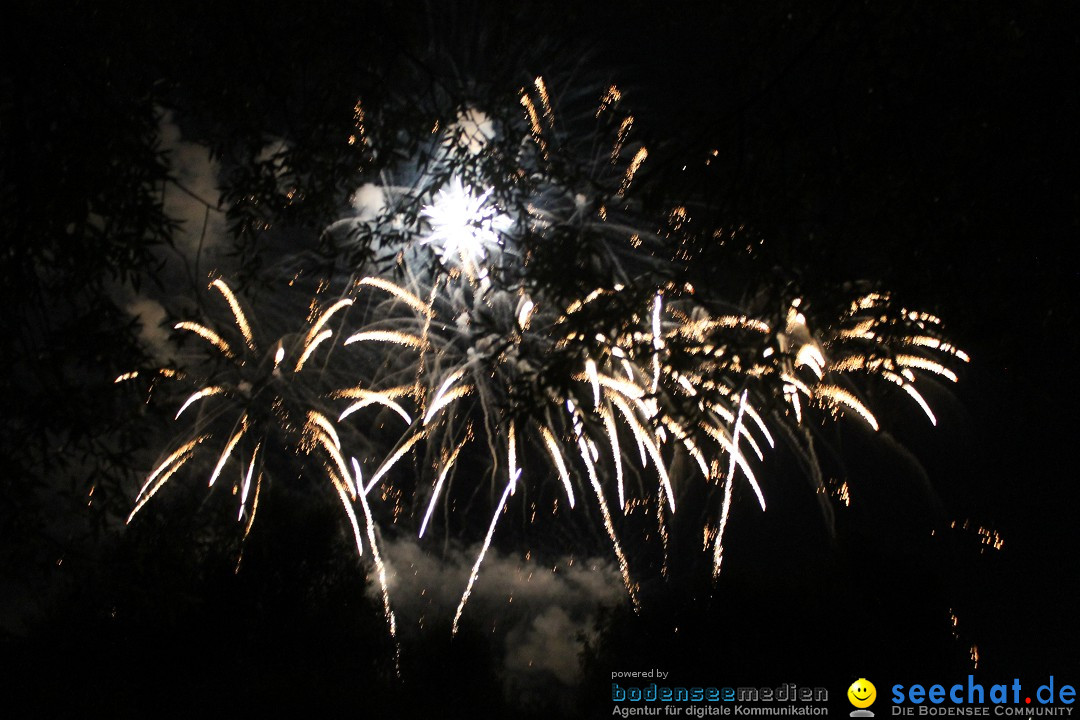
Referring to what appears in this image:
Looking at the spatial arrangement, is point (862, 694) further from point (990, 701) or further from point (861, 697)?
point (990, 701)

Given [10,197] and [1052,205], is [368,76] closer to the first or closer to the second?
[10,197]

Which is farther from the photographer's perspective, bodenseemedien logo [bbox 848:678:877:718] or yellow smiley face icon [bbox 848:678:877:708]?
yellow smiley face icon [bbox 848:678:877:708]

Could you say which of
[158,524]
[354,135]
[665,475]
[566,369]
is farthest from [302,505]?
[566,369]

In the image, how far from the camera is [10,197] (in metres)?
4.70

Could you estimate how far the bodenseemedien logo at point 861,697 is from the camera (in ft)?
41.0

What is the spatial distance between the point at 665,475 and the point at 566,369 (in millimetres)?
5587

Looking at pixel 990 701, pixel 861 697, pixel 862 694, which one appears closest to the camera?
pixel 990 701

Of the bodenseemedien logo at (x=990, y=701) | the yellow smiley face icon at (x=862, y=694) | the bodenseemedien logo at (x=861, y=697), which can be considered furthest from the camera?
the yellow smiley face icon at (x=862, y=694)

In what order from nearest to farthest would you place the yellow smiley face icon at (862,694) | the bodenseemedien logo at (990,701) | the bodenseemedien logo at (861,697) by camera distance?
the bodenseemedien logo at (990,701)
the bodenseemedien logo at (861,697)
the yellow smiley face icon at (862,694)

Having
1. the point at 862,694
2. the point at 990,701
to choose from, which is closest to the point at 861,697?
the point at 862,694

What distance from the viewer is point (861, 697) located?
512 inches

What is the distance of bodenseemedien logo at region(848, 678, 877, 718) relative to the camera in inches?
492

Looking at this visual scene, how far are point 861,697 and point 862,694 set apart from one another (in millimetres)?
157

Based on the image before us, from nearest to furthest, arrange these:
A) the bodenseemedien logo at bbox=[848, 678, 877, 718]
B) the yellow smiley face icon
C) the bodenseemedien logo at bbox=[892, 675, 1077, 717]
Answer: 1. the bodenseemedien logo at bbox=[892, 675, 1077, 717]
2. the bodenseemedien logo at bbox=[848, 678, 877, 718]
3. the yellow smiley face icon
